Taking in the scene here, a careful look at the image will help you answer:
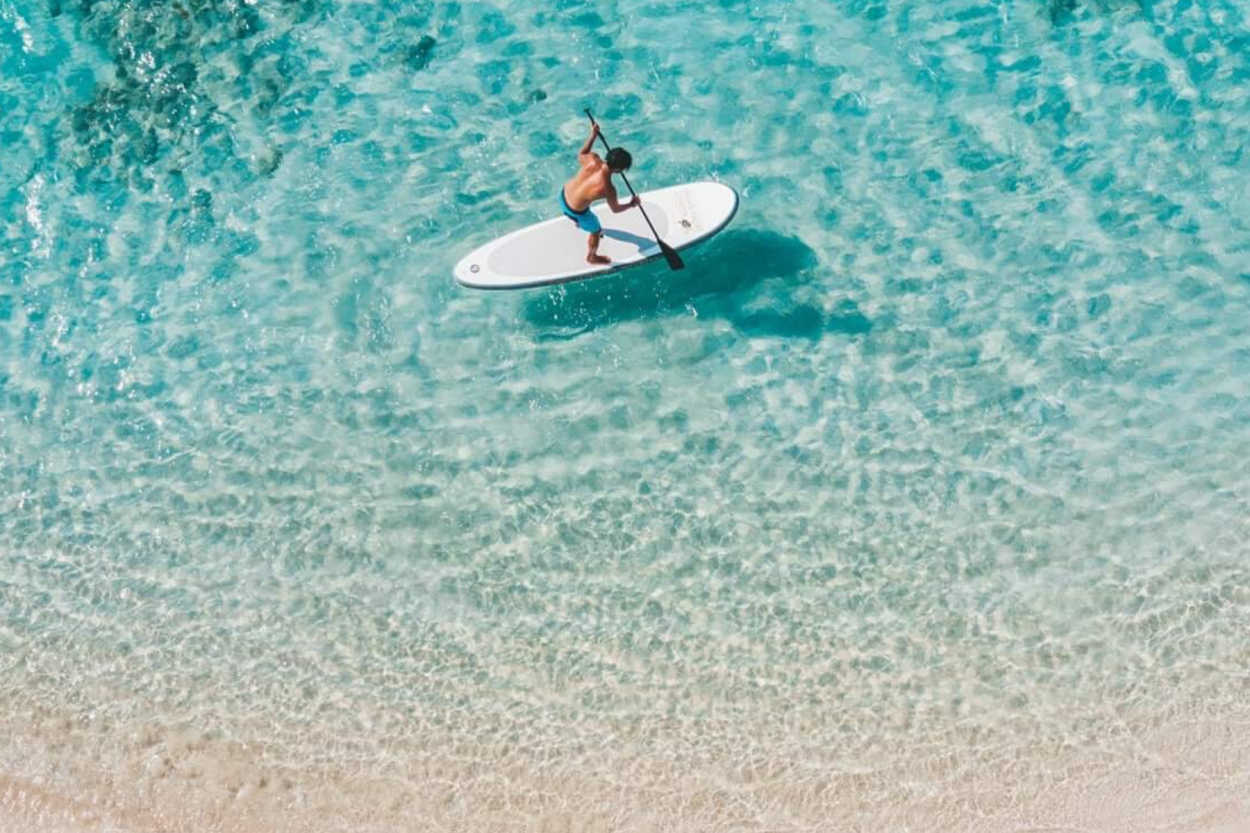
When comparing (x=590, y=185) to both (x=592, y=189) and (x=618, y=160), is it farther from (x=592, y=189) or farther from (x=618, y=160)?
(x=618, y=160)

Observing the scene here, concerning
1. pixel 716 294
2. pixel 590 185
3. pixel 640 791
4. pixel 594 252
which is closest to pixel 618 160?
pixel 590 185

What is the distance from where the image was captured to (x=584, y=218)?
12922 millimetres

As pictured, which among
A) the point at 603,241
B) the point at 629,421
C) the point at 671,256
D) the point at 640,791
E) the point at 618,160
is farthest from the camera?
the point at 603,241

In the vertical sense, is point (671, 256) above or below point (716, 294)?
above

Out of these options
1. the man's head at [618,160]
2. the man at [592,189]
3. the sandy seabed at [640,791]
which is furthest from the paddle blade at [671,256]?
the sandy seabed at [640,791]

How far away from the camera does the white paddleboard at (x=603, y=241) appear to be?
43.6 feet

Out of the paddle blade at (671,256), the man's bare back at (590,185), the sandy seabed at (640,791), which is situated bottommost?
the sandy seabed at (640,791)

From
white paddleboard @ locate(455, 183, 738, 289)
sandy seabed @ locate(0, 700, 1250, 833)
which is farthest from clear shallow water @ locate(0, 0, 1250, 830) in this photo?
white paddleboard @ locate(455, 183, 738, 289)

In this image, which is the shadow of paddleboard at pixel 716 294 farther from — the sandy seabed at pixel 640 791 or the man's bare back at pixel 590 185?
the sandy seabed at pixel 640 791

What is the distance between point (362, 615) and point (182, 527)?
2366 mm

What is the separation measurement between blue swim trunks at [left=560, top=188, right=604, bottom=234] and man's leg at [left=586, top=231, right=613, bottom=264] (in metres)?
0.10

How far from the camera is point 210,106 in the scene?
1509 cm

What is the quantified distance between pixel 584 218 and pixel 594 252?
48 cm

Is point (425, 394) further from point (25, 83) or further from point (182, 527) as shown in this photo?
point (25, 83)
